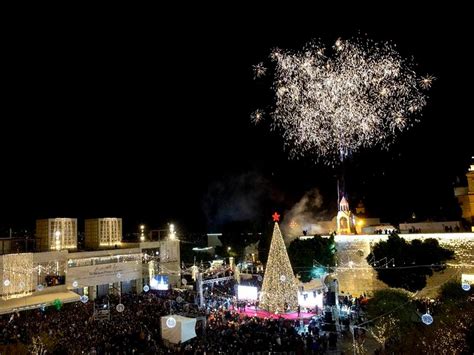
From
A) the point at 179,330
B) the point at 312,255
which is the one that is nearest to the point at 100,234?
the point at 312,255

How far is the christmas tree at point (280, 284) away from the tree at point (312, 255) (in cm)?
439

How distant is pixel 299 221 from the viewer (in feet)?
139

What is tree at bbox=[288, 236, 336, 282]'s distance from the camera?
1072 inches

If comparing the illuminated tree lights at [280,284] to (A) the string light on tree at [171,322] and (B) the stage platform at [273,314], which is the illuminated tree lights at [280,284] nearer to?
(B) the stage platform at [273,314]

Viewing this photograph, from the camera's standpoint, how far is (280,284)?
2306cm

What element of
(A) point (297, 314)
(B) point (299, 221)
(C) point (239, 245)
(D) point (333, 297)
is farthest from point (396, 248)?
(C) point (239, 245)

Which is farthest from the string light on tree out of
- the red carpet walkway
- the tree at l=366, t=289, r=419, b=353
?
the tree at l=366, t=289, r=419, b=353

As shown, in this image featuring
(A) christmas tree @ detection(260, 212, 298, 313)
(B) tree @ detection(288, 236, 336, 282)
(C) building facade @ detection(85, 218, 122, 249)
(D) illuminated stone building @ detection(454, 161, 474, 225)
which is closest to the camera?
(A) christmas tree @ detection(260, 212, 298, 313)

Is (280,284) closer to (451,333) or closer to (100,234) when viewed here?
(451,333)

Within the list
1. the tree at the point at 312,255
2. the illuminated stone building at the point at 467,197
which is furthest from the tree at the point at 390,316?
the illuminated stone building at the point at 467,197

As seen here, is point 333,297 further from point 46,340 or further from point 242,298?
point 46,340

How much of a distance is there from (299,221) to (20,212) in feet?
94.1

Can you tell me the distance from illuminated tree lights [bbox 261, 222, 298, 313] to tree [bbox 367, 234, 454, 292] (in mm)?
5056

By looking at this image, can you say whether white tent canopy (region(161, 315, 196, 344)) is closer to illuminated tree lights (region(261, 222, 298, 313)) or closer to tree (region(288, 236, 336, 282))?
illuminated tree lights (region(261, 222, 298, 313))
